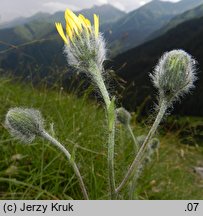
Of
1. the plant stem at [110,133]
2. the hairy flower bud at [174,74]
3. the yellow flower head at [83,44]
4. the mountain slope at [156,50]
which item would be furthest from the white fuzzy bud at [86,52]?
the mountain slope at [156,50]

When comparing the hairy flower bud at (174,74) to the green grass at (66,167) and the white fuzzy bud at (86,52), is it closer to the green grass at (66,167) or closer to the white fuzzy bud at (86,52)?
the white fuzzy bud at (86,52)

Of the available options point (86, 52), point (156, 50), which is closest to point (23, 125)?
point (86, 52)

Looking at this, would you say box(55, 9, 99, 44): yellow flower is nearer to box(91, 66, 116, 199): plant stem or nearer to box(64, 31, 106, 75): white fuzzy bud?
box(64, 31, 106, 75): white fuzzy bud

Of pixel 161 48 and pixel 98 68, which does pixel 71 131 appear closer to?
pixel 98 68

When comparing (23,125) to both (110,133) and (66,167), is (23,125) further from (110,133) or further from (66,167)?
(66,167)

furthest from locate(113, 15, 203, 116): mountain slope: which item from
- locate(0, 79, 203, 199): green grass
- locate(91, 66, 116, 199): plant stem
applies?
locate(91, 66, 116, 199): plant stem

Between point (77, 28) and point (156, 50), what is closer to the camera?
point (77, 28)
